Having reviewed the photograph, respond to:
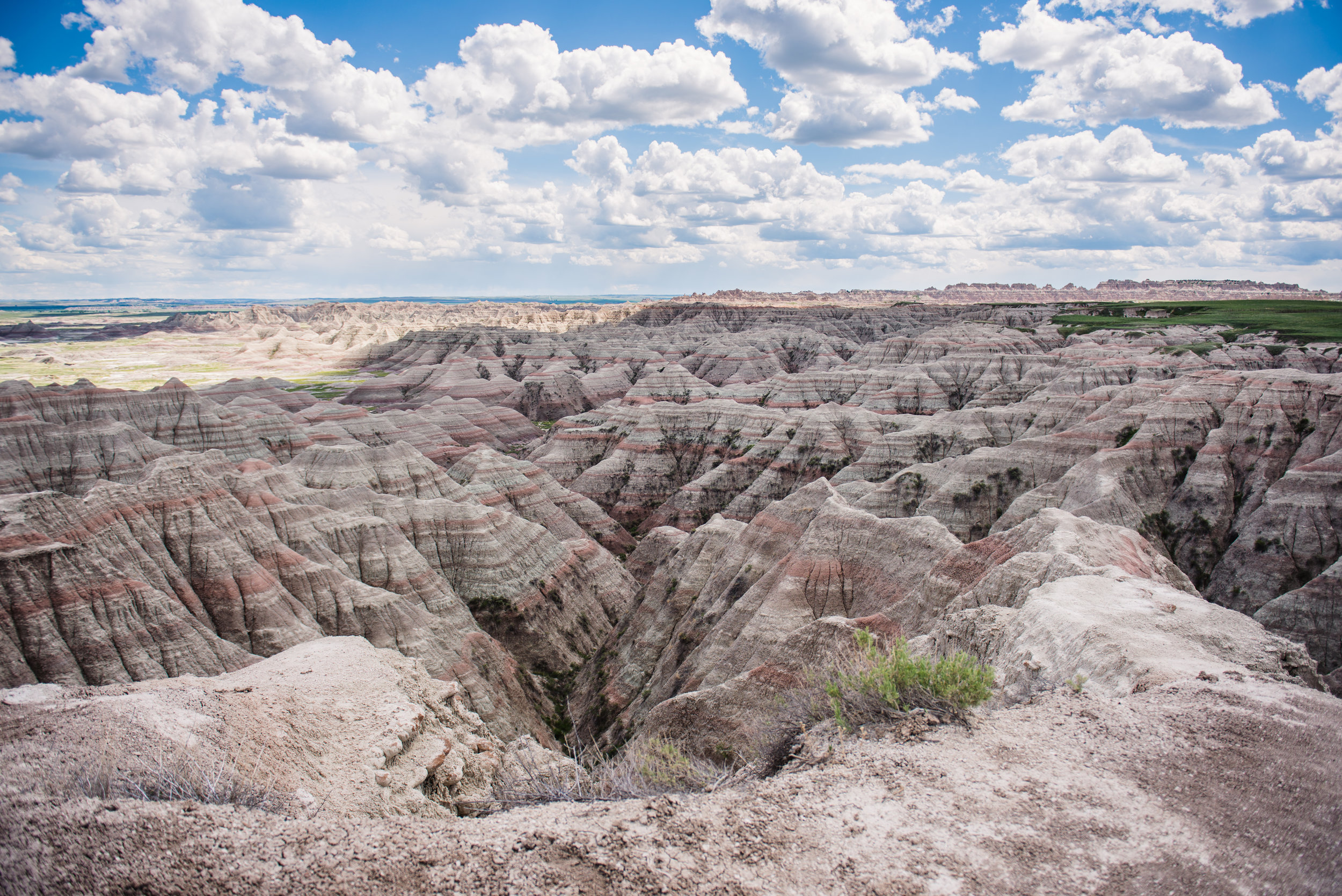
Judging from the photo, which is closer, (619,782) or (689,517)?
(619,782)

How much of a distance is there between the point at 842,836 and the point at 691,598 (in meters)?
29.9

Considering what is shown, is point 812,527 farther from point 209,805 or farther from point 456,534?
point 209,805

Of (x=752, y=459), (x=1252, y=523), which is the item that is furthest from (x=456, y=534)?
(x=1252, y=523)

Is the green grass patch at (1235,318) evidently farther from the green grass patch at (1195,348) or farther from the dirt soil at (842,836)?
the dirt soil at (842,836)

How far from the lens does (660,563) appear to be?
47.5m

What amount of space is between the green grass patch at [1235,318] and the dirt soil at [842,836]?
106053mm

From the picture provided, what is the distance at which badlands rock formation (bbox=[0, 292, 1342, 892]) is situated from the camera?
8.73m

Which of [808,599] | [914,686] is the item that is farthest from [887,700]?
[808,599]

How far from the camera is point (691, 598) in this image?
124ft

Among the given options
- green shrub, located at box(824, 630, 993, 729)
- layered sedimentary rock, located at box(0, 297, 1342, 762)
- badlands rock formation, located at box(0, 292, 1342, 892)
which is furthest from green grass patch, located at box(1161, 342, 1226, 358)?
green shrub, located at box(824, 630, 993, 729)

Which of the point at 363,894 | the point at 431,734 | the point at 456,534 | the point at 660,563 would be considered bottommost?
the point at 660,563

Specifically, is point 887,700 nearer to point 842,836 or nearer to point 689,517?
point 842,836

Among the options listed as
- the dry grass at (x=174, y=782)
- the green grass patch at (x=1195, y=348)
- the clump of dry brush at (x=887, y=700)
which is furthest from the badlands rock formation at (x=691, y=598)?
the green grass patch at (x=1195, y=348)

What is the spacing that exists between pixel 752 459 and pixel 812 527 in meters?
34.0
